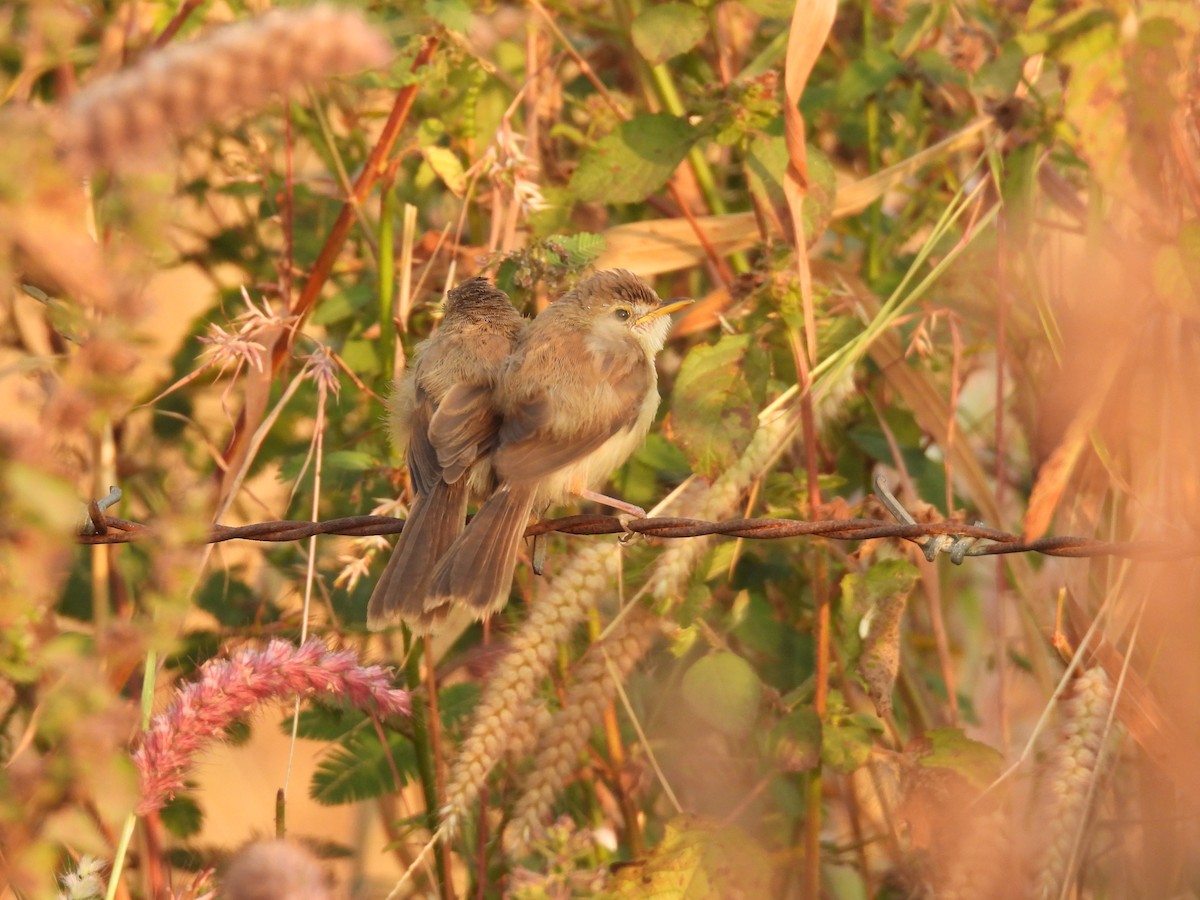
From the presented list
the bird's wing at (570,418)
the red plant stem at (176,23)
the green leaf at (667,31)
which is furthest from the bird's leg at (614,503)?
the red plant stem at (176,23)

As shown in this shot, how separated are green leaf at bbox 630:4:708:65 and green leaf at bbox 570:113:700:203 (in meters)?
0.24

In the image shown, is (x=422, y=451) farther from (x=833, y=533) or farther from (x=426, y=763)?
(x=833, y=533)

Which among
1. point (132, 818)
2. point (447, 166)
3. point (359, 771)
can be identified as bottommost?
point (359, 771)

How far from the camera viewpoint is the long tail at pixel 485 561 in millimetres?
3201

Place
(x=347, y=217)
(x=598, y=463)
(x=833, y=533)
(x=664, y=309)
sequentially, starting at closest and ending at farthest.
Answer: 1. (x=833, y=533)
2. (x=598, y=463)
3. (x=347, y=217)
4. (x=664, y=309)

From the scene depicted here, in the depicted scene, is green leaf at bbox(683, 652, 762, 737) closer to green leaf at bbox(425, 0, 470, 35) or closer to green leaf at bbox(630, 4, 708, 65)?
green leaf at bbox(630, 4, 708, 65)

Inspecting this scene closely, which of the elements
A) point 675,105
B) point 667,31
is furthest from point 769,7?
point 675,105

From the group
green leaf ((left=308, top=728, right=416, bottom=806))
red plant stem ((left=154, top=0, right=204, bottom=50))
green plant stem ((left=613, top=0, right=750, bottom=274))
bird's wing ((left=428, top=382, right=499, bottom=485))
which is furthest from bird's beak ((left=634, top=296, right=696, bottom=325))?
red plant stem ((left=154, top=0, right=204, bottom=50))

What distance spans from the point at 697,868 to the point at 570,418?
1.21 m

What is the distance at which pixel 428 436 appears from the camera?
11.6 ft

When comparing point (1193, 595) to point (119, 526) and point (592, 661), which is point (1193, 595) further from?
point (119, 526)

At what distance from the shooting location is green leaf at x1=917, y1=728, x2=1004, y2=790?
3.25 m

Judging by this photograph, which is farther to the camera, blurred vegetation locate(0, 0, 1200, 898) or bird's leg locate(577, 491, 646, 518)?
bird's leg locate(577, 491, 646, 518)

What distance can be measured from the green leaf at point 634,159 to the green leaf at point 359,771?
169 cm
